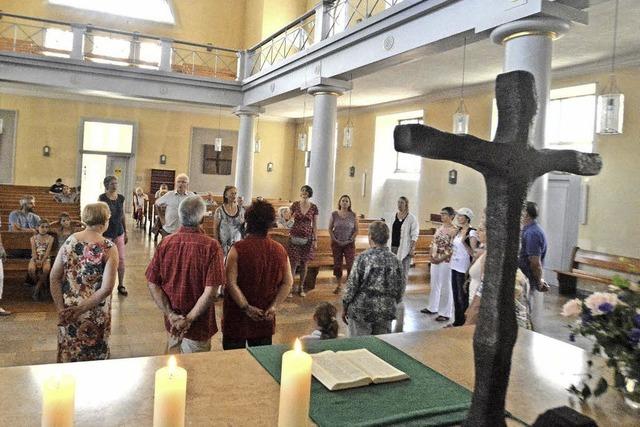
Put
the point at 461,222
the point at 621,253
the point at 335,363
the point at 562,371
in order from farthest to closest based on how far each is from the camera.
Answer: the point at 621,253
the point at 461,222
the point at 562,371
the point at 335,363

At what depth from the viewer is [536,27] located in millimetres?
5145

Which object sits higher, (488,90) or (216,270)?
(488,90)

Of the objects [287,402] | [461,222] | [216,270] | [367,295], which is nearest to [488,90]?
[461,222]

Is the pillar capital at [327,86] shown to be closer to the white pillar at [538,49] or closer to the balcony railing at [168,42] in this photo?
the balcony railing at [168,42]

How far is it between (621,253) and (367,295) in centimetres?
720

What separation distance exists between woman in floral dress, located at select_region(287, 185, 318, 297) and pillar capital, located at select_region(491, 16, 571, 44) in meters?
3.47

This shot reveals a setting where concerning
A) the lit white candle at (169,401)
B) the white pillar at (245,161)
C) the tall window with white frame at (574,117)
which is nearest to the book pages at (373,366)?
the lit white candle at (169,401)

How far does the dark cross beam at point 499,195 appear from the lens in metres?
1.05

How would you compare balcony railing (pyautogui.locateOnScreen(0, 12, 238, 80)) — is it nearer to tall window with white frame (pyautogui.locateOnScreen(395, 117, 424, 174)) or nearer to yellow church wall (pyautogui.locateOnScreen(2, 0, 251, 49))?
yellow church wall (pyautogui.locateOnScreen(2, 0, 251, 49))

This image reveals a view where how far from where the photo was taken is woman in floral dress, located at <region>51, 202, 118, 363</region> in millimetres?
3371

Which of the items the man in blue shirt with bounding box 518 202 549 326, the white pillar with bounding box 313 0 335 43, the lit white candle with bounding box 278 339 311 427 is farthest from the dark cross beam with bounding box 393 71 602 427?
the white pillar with bounding box 313 0 335 43

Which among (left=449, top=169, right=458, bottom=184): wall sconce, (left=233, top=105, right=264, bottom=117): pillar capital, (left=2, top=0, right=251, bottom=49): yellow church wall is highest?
(left=2, top=0, right=251, bottom=49): yellow church wall

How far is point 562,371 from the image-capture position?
193 cm

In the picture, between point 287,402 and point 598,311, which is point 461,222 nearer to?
point 598,311
